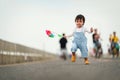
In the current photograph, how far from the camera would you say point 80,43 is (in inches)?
533

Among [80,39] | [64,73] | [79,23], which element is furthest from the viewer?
[80,39]

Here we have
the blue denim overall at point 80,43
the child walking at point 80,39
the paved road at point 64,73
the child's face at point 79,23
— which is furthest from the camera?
the blue denim overall at point 80,43

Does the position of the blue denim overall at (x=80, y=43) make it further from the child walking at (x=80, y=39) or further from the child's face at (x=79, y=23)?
the child's face at (x=79, y=23)

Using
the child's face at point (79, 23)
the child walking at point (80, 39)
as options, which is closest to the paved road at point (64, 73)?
the child's face at point (79, 23)

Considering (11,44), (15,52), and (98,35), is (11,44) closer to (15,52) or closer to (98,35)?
(15,52)

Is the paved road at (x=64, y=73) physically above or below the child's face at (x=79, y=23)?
below

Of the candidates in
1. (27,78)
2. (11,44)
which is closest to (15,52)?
(11,44)

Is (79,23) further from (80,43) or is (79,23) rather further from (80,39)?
(80,43)

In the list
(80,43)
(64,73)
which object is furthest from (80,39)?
(64,73)

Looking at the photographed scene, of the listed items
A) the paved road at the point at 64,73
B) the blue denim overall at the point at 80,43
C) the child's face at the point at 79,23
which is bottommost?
the paved road at the point at 64,73

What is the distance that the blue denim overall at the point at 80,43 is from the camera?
1341cm

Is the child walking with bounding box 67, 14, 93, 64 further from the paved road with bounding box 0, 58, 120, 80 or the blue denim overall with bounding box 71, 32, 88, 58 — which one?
the paved road with bounding box 0, 58, 120, 80

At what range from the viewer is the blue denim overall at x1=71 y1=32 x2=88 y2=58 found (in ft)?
44.0

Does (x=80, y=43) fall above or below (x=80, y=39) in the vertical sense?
below
